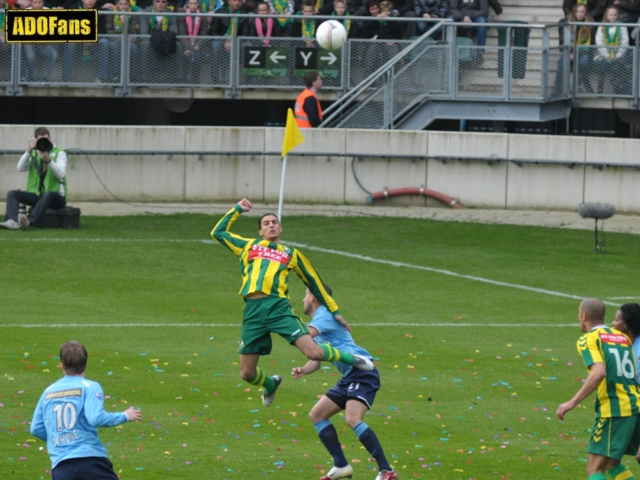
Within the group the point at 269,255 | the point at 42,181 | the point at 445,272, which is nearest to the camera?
the point at 269,255

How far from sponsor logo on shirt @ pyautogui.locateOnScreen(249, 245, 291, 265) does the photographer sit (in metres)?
10.9

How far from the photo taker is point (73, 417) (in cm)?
747

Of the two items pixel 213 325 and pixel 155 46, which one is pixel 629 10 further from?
pixel 213 325

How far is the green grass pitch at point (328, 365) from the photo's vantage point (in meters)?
10.5

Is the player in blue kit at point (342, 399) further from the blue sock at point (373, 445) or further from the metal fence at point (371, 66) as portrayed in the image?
the metal fence at point (371, 66)

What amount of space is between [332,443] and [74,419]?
9.46 feet

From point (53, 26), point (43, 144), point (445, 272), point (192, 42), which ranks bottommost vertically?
point (445, 272)

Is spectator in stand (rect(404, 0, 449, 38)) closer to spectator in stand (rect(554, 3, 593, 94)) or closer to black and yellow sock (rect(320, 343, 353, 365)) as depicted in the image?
spectator in stand (rect(554, 3, 593, 94))

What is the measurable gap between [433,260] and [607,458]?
12091 mm

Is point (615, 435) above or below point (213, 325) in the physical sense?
above

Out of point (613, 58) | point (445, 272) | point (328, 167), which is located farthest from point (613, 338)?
point (613, 58)

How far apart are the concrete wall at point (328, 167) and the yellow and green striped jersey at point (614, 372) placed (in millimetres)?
17065

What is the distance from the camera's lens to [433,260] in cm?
2062

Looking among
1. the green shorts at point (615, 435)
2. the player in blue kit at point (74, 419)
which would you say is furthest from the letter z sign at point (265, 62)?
the player in blue kit at point (74, 419)
